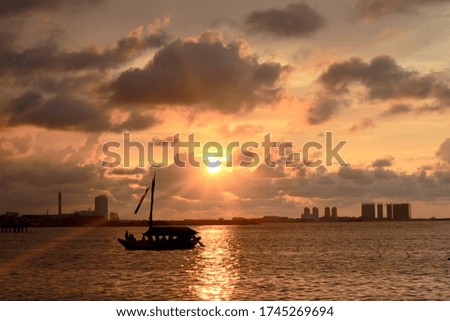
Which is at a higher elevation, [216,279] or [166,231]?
[166,231]

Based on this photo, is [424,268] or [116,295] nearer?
[116,295]

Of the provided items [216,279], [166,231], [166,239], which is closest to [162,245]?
[166,239]

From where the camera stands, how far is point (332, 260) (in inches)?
4405

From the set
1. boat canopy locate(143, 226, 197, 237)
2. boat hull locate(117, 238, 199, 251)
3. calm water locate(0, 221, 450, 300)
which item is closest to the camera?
calm water locate(0, 221, 450, 300)

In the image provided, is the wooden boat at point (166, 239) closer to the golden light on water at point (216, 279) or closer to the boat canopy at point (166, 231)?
the boat canopy at point (166, 231)

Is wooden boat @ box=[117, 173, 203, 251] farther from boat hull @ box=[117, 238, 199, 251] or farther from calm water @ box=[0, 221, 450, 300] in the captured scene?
calm water @ box=[0, 221, 450, 300]

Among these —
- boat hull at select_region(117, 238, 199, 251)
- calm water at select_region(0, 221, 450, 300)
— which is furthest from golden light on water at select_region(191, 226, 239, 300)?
boat hull at select_region(117, 238, 199, 251)

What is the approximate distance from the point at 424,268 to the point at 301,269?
17736mm

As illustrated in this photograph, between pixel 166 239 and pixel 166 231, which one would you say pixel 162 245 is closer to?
pixel 166 239

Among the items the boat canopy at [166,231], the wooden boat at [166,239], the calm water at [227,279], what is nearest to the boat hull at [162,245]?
the wooden boat at [166,239]

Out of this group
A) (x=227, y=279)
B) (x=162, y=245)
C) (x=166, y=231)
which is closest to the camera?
(x=227, y=279)
